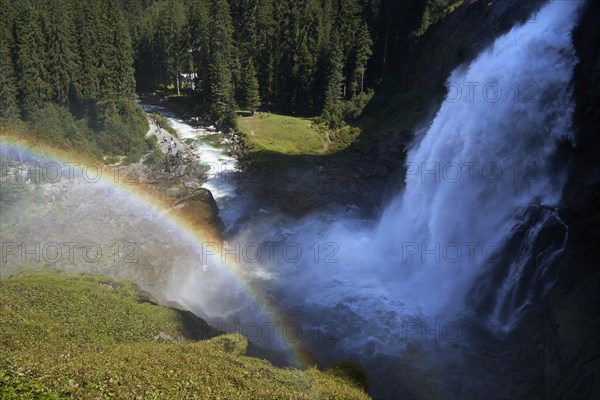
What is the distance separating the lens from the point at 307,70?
60.2m

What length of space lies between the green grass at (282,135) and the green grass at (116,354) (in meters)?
28.6

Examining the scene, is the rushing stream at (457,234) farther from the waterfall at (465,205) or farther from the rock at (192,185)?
the rock at (192,185)

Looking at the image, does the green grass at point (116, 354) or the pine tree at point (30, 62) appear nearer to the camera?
the green grass at point (116, 354)

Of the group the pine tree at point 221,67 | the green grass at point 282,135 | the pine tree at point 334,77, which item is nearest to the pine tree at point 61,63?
the pine tree at point 221,67

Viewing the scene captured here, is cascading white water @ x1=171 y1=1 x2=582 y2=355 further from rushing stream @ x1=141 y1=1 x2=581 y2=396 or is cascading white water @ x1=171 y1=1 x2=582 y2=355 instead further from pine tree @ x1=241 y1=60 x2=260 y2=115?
pine tree @ x1=241 y1=60 x2=260 y2=115

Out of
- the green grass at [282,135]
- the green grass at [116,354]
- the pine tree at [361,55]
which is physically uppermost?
the pine tree at [361,55]

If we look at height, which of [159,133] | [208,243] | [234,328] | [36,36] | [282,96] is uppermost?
[36,36]

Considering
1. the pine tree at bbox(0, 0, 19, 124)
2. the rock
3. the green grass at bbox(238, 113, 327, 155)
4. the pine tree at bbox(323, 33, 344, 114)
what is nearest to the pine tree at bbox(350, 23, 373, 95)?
the pine tree at bbox(323, 33, 344, 114)

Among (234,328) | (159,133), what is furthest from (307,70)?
(234,328)

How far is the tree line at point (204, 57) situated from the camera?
44.6 meters

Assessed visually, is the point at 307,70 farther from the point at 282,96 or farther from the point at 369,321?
the point at 369,321

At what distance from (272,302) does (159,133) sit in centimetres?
2992

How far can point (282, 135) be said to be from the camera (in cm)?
5434

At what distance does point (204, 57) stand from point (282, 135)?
2109 centimetres
